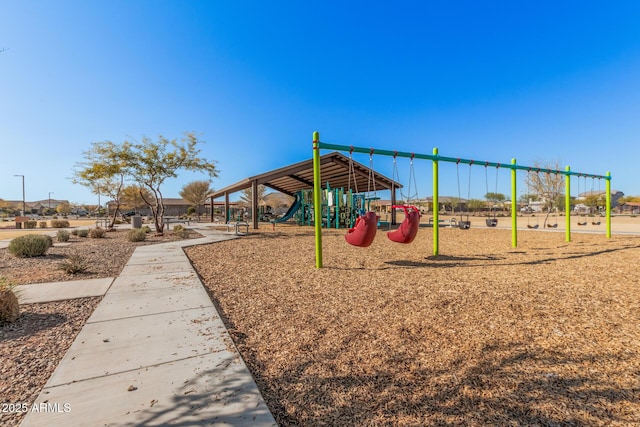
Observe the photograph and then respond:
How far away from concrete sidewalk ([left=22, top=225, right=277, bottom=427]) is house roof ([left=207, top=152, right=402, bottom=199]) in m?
9.02

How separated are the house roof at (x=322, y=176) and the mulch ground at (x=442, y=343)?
6.95 meters

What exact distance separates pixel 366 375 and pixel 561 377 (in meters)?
1.54

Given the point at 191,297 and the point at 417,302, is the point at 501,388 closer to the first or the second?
the point at 417,302

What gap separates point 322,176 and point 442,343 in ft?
67.7

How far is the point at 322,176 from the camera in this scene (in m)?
23.0

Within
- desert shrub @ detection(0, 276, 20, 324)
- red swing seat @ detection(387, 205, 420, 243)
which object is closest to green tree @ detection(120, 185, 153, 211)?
desert shrub @ detection(0, 276, 20, 324)

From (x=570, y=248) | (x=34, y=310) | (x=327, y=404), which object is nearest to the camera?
(x=327, y=404)

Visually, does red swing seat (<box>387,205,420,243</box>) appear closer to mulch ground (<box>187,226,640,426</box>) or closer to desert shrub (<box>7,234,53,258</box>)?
mulch ground (<box>187,226,640,426</box>)

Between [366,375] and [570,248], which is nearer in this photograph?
[366,375]

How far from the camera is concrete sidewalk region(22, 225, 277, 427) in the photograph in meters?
1.88

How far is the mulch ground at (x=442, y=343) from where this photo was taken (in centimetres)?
196

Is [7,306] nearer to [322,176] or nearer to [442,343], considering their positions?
[442,343]

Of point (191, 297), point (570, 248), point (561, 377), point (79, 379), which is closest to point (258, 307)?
point (191, 297)

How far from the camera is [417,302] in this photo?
408 cm
